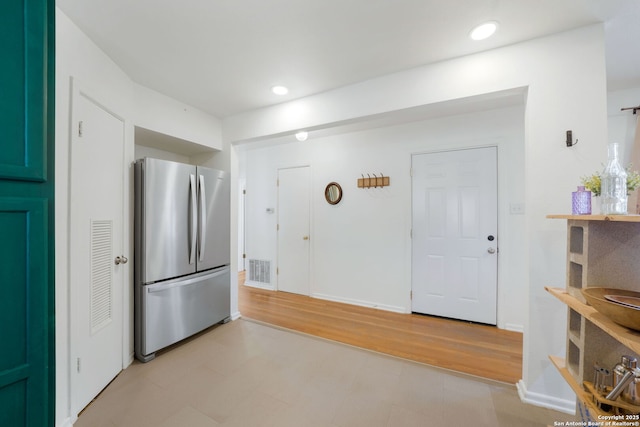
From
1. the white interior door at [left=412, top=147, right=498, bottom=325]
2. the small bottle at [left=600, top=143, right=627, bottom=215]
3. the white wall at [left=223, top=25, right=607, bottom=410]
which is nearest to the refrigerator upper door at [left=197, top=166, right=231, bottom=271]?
the white interior door at [left=412, top=147, right=498, bottom=325]

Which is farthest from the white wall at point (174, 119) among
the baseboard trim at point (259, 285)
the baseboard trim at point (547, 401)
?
the baseboard trim at point (547, 401)

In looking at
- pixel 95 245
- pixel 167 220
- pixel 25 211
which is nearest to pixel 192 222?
pixel 167 220

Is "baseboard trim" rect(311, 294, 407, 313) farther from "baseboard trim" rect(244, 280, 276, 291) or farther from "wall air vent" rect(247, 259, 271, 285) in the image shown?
"wall air vent" rect(247, 259, 271, 285)

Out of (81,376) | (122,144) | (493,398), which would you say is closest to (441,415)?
(493,398)

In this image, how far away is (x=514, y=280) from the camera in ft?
8.89

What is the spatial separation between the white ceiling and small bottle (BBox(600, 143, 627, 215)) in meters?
0.92

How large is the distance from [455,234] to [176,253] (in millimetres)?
3068

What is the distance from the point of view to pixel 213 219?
2.75m

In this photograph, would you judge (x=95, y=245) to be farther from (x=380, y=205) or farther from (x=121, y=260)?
(x=380, y=205)

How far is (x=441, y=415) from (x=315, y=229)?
2.61m

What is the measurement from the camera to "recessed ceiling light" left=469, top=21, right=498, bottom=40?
155cm

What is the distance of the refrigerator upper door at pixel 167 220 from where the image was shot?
85.2 inches

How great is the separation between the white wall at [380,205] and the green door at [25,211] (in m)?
3.01

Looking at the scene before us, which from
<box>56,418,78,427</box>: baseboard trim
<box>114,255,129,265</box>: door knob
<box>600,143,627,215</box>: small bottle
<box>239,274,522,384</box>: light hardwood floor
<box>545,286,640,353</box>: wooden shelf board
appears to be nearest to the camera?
<box>545,286,640,353</box>: wooden shelf board
